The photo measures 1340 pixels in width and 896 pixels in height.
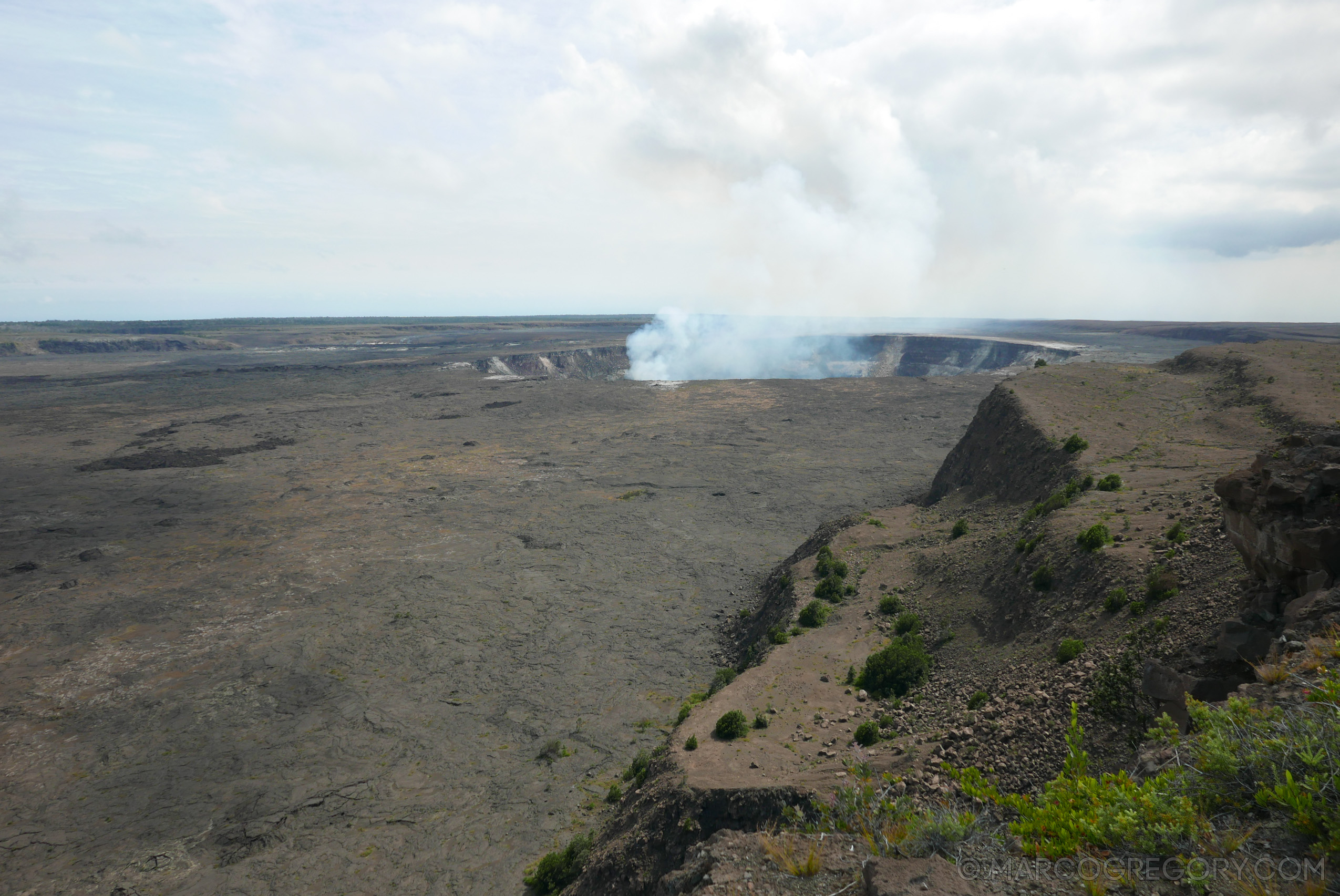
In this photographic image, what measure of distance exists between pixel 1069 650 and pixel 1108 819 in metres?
8.49

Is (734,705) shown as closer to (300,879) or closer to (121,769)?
(300,879)

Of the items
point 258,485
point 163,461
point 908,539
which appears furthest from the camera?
point 163,461

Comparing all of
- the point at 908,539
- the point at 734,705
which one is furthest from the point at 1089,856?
the point at 908,539

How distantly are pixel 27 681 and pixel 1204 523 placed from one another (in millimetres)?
41505

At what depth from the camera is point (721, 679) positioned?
76.3 ft

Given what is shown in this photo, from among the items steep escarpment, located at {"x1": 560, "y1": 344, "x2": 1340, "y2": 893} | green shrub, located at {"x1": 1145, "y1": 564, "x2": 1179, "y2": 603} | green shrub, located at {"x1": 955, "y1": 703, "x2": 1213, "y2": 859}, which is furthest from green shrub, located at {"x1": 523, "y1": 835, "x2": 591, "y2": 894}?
green shrub, located at {"x1": 1145, "y1": 564, "x2": 1179, "y2": 603}

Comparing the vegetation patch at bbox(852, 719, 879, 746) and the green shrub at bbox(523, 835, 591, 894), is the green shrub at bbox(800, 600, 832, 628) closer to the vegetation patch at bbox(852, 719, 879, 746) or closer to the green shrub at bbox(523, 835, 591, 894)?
the vegetation patch at bbox(852, 719, 879, 746)

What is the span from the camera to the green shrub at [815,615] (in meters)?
23.1

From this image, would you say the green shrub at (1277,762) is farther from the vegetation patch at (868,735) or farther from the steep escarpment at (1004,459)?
the steep escarpment at (1004,459)

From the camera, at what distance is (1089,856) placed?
22.3 feet

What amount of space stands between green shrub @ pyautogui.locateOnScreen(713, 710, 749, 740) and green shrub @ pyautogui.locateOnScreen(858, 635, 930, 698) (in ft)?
13.7

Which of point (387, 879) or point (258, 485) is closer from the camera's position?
point (387, 879)

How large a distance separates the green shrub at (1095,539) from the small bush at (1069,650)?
16.1ft

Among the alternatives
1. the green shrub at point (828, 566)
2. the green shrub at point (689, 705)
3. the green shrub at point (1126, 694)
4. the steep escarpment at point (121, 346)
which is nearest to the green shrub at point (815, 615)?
the green shrub at point (828, 566)
